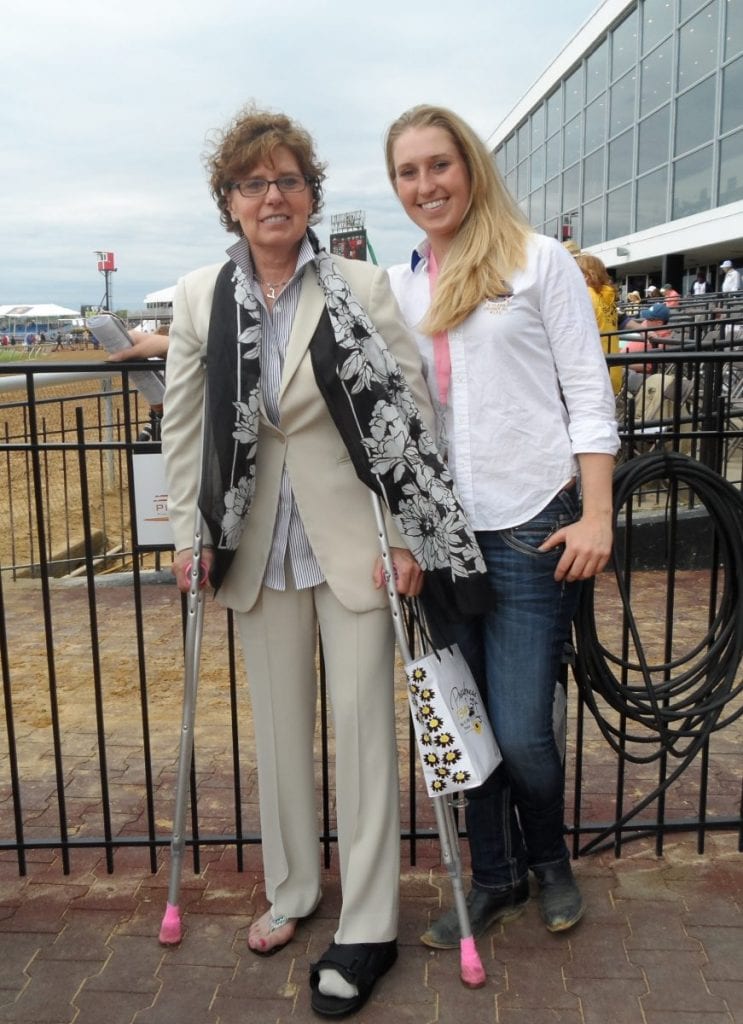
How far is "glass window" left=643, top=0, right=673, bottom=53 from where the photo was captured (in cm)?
2680

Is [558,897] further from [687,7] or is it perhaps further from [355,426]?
[687,7]

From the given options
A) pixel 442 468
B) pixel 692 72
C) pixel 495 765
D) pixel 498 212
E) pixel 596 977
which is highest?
pixel 692 72

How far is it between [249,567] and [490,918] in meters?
1.34

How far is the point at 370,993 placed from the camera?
2.58m

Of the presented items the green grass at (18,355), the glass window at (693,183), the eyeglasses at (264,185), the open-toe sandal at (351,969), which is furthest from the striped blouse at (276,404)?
the green grass at (18,355)

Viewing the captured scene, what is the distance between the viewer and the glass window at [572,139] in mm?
36750

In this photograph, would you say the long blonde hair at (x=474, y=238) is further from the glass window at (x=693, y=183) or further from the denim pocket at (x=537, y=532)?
the glass window at (x=693, y=183)

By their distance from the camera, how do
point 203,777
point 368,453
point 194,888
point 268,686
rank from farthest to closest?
point 203,777 < point 194,888 < point 268,686 < point 368,453

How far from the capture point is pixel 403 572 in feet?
8.14

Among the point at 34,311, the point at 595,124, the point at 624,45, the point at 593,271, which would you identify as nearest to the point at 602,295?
the point at 593,271

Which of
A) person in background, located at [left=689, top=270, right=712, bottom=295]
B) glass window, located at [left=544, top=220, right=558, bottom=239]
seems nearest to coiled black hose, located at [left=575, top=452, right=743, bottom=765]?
person in background, located at [left=689, top=270, right=712, bottom=295]

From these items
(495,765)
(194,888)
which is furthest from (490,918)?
(194,888)

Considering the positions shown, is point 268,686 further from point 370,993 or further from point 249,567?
point 370,993

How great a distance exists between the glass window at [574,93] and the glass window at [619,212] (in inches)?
190
